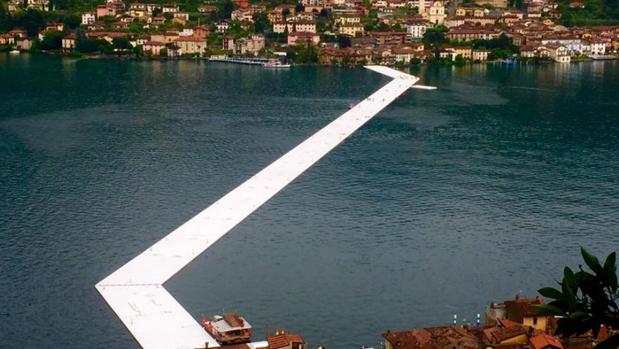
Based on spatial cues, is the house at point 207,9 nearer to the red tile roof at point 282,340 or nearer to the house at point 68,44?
the house at point 68,44

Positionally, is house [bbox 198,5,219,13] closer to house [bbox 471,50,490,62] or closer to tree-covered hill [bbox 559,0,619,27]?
house [bbox 471,50,490,62]

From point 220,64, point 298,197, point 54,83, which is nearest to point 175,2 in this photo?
point 220,64

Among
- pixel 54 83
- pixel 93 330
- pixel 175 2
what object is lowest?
pixel 93 330

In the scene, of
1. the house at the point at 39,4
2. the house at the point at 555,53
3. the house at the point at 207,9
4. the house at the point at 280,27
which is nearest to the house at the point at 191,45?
the house at the point at 280,27

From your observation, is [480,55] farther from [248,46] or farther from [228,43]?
[228,43]

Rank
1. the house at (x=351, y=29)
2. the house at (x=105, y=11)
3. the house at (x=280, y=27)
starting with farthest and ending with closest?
the house at (x=105, y=11) → the house at (x=280, y=27) → the house at (x=351, y=29)

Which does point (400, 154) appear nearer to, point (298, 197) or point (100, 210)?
point (298, 197)
